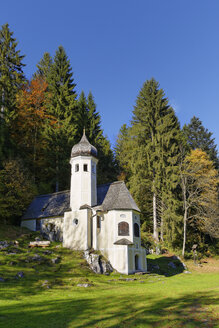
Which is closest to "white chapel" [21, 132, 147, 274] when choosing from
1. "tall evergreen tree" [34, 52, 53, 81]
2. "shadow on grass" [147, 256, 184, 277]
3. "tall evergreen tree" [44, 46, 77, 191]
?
"shadow on grass" [147, 256, 184, 277]

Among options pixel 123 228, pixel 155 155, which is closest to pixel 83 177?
pixel 123 228

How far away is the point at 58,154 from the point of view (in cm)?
3781

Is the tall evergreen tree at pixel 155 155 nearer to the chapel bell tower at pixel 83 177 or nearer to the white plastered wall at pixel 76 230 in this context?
the chapel bell tower at pixel 83 177

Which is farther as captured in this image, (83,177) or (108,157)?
(108,157)

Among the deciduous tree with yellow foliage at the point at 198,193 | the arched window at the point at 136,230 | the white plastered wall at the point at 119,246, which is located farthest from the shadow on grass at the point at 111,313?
the deciduous tree with yellow foliage at the point at 198,193

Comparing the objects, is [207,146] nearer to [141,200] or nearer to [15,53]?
[141,200]

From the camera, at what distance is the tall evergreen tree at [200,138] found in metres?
46.9

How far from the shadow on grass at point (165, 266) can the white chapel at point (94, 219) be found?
5.38ft

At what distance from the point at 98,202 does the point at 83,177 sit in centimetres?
322

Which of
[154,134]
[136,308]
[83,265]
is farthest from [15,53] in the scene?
[136,308]

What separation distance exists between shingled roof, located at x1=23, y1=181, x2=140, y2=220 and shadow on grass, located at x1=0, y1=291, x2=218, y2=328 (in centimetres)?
1534

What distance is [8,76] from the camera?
1576 inches

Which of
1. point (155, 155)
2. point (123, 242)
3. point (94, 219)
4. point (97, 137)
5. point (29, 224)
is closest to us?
point (123, 242)

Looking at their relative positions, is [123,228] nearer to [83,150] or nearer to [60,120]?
[83,150]
